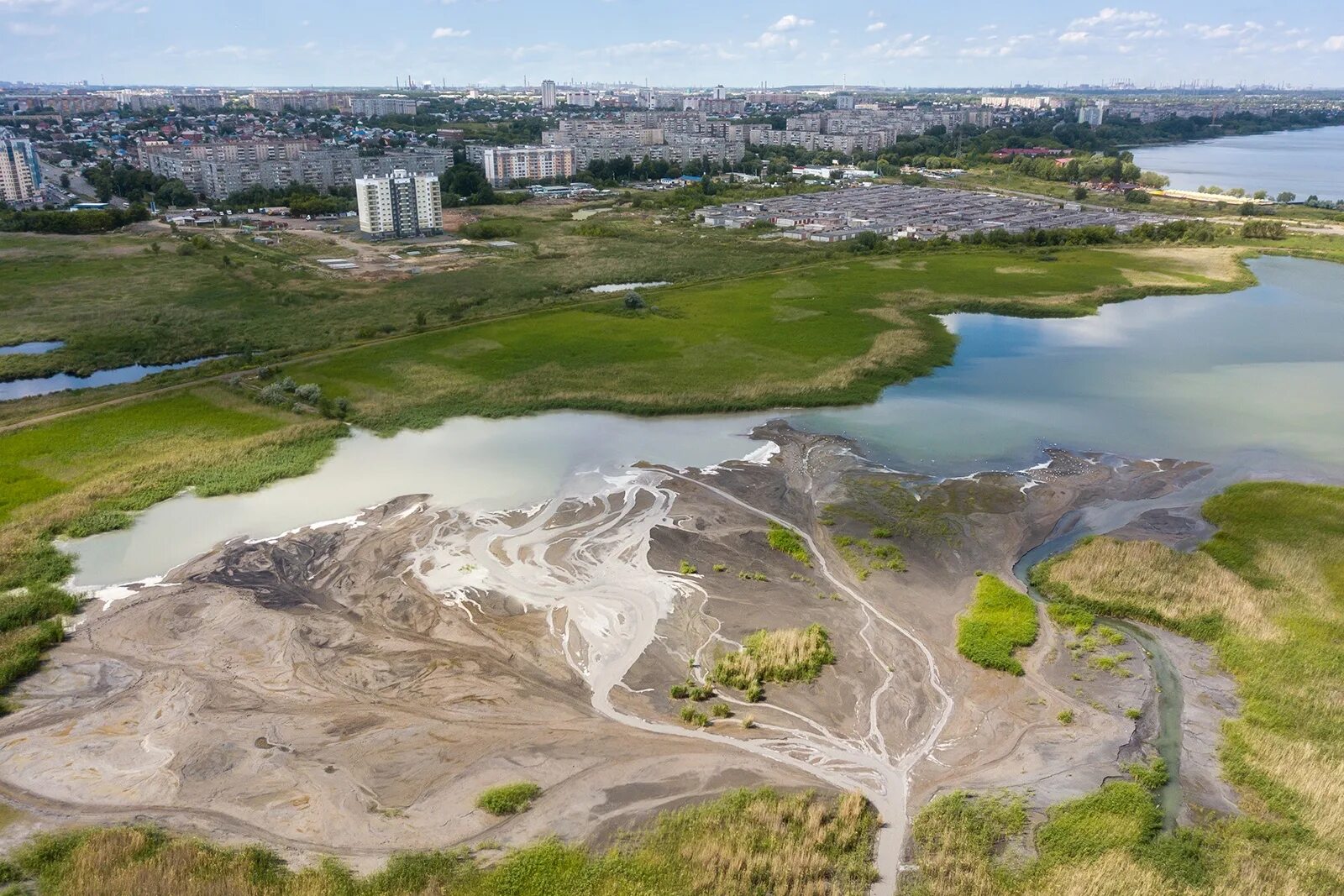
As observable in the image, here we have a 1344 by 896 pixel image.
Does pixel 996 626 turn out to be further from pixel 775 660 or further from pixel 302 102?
pixel 302 102

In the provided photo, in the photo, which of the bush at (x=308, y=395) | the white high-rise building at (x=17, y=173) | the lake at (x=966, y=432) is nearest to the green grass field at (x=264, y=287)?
the bush at (x=308, y=395)

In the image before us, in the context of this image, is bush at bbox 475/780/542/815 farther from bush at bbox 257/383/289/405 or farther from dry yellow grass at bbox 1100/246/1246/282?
dry yellow grass at bbox 1100/246/1246/282

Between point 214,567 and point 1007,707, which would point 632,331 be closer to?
point 214,567

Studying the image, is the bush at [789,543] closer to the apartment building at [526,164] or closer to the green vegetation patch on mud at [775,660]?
the green vegetation patch on mud at [775,660]

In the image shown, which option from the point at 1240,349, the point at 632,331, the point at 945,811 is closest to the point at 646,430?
the point at 632,331

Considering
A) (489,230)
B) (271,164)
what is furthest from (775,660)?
(271,164)

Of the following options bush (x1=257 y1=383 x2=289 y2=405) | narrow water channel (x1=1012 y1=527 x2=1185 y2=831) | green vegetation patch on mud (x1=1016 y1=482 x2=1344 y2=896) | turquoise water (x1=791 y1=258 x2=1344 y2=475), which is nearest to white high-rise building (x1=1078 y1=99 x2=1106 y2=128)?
turquoise water (x1=791 y1=258 x2=1344 y2=475)
